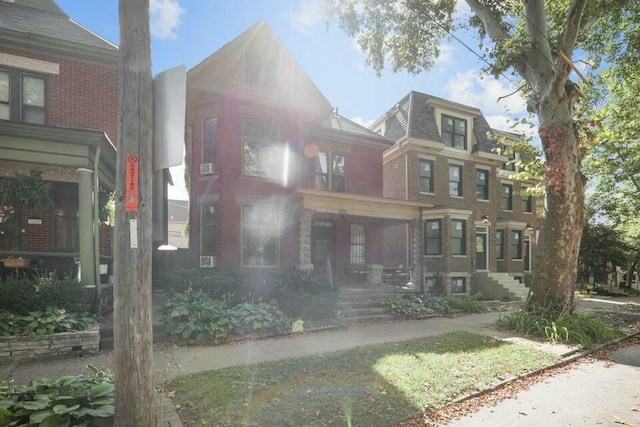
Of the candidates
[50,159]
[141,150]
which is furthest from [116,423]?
[50,159]

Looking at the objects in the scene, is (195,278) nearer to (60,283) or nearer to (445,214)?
(60,283)

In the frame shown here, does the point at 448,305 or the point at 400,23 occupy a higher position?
the point at 400,23

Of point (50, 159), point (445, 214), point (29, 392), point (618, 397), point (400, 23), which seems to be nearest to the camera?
point (29, 392)

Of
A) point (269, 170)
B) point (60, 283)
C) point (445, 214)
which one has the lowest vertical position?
point (60, 283)

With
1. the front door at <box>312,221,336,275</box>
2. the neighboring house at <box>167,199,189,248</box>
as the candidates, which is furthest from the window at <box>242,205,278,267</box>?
the neighboring house at <box>167,199,189,248</box>

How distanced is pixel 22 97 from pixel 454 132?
18.5m

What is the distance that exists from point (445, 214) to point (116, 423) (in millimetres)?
17466

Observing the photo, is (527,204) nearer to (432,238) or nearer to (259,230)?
(432,238)

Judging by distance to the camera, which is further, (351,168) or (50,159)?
(351,168)

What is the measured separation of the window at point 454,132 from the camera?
65.2 feet

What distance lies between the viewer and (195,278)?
32.9 feet

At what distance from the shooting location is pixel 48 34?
11023mm

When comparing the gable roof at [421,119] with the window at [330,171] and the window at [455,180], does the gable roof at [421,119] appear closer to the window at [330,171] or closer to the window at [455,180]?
the window at [455,180]

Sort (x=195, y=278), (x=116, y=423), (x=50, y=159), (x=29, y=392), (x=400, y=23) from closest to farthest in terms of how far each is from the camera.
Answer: (x=116, y=423) → (x=29, y=392) → (x=50, y=159) → (x=195, y=278) → (x=400, y=23)
